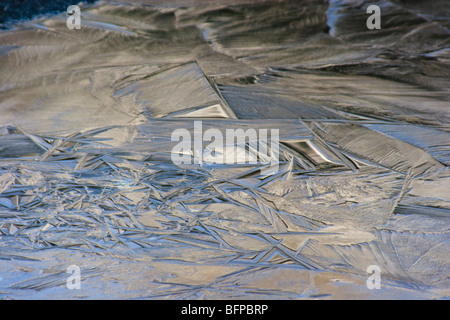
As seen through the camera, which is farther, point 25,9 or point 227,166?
point 25,9

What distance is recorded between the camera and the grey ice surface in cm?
70

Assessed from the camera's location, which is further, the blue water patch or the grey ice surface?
the blue water patch

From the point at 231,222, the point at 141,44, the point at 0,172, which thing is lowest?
the point at 231,222

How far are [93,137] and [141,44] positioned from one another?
13.5 inches

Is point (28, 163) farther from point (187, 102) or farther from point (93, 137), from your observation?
point (187, 102)

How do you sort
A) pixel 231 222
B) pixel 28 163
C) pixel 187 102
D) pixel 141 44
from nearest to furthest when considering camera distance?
pixel 231 222, pixel 28 163, pixel 187 102, pixel 141 44

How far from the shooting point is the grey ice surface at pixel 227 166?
2.29 feet

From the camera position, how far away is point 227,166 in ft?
3.05

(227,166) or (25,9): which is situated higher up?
(25,9)

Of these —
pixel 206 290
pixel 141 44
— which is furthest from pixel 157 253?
pixel 141 44

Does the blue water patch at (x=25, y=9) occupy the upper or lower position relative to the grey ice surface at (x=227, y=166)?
upper

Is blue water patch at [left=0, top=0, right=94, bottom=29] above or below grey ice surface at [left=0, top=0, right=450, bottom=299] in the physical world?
above

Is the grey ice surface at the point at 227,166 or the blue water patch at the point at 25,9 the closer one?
the grey ice surface at the point at 227,166

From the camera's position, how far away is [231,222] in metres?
0.80
